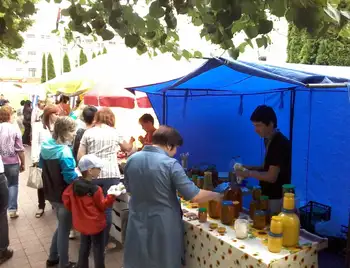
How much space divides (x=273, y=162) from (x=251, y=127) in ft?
5.86

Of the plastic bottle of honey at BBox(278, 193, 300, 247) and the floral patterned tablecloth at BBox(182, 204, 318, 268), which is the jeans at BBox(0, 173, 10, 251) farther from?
the plastic bottle of honey at BBox(278, 193, 300, 247)

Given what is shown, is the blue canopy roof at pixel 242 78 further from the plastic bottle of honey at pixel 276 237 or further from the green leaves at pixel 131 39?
the green leaves at pixel 131 39

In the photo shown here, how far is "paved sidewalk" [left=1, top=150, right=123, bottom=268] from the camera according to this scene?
382 centimetres

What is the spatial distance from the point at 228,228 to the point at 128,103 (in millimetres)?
3553

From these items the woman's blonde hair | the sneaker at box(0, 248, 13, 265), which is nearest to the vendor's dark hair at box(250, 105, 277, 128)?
the woman's blonde hair

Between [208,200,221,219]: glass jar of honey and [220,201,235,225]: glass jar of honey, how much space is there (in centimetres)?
11

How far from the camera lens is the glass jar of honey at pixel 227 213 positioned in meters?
2.61

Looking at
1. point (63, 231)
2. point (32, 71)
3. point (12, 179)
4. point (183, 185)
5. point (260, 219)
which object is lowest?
point (63, 231)

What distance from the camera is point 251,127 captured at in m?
4.48

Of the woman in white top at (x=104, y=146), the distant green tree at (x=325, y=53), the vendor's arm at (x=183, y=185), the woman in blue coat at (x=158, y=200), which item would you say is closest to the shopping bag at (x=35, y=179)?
the woman in white top at (x=104, y=146)

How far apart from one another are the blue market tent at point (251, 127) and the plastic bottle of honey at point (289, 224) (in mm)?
824

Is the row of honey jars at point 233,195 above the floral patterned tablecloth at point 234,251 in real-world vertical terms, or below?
above

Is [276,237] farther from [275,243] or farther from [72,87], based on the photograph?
[72,87]

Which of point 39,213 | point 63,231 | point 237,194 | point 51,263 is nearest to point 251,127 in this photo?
point 237,194
